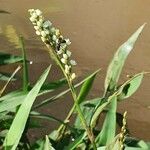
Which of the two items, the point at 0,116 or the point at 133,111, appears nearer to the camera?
the point at 0,116

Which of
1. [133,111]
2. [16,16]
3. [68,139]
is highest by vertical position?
[68,139]

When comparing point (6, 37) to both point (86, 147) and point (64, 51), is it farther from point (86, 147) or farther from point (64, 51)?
point (64, 51)

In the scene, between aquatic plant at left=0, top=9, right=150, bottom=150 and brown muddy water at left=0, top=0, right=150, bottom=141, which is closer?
aquatic plant at left=0, top=9, right=150, bottom=150

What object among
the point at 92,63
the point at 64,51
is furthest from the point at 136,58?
the point at 64,51

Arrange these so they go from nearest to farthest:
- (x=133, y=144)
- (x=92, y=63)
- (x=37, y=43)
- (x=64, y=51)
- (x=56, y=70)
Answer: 1. (x=64, y=51)
2. (x=133, y=144)
3. (x=56, y=70)
4. (x=92, y=63)
5. (x=37, y=43)

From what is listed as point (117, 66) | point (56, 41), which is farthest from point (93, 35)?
point (56, 41)

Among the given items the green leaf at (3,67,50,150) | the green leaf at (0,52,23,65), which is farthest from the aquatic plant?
the green leaf at (0,52,23,65)

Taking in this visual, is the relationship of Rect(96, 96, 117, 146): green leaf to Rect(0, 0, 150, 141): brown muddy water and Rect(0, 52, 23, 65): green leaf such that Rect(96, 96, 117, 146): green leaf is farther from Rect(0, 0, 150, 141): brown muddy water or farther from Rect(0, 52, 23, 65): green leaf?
Rect(0, 0, 150, 141): brown muddy water
